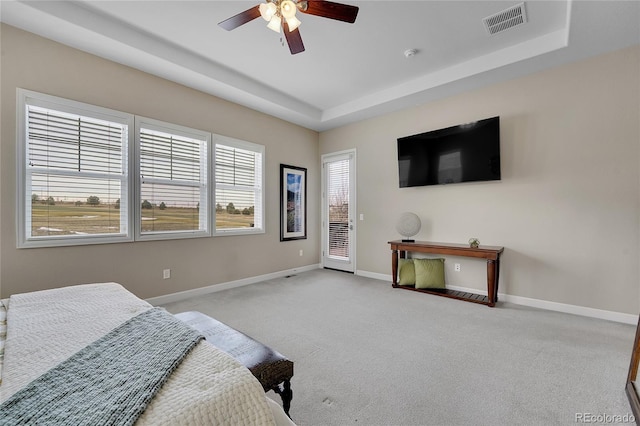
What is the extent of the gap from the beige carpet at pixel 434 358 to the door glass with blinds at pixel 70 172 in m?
1.29

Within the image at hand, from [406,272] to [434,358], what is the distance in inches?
81.2

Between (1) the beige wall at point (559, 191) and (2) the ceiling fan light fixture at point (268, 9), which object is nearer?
(2) the ceiling fan light fixture at point (268, 9)

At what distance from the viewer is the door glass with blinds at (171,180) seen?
3420 millimetres

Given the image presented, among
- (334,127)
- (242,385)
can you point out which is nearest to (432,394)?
(242,385)

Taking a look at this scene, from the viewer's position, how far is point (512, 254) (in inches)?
140

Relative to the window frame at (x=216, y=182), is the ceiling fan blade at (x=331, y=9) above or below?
above

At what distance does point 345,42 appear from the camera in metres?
3.10

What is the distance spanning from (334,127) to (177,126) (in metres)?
2.90

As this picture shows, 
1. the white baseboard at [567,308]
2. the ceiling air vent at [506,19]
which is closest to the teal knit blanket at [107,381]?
the ceiling air vent at [506,19]

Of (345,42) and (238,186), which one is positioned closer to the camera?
(345,42)

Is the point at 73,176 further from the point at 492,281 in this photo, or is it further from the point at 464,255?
the point at 492,281

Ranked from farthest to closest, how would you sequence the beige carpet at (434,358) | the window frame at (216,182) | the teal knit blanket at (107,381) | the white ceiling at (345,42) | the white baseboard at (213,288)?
1. the window frame at (216,182)
2. the white baseboard at (213,288)
3. the white ceiling at (345,42)
4. the beige carpet at (434,358)
5. the teal knit blanket at (107,381)

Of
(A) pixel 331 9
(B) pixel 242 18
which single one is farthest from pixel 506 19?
(B) pixel 242 18

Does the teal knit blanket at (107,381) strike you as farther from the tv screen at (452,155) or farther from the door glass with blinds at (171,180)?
the tv screen at (452,155)
